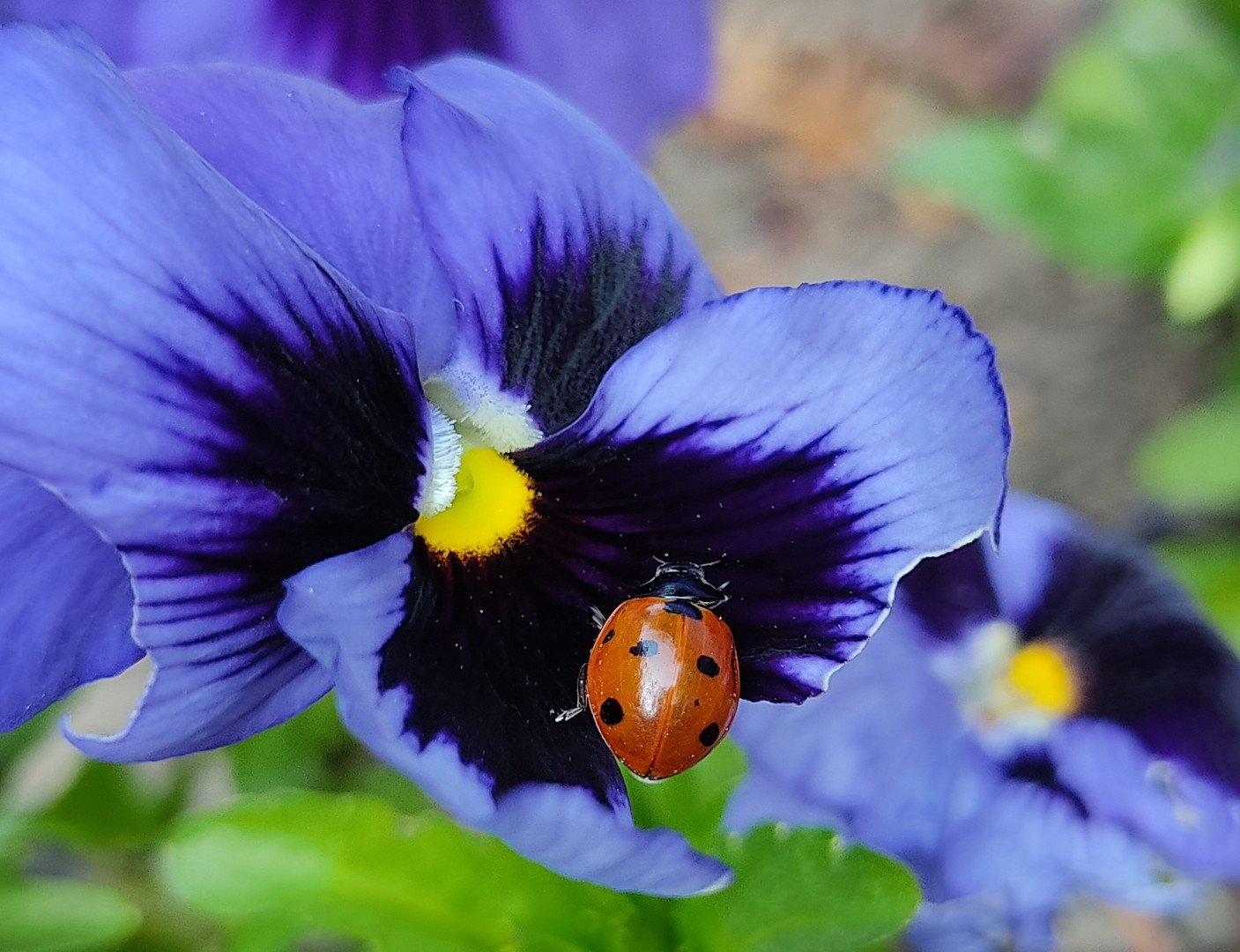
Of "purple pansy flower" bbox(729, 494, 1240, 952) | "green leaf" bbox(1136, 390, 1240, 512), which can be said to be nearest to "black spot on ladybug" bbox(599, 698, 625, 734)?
"purple pansy flower" bbox(729, 494, 1240, 952)

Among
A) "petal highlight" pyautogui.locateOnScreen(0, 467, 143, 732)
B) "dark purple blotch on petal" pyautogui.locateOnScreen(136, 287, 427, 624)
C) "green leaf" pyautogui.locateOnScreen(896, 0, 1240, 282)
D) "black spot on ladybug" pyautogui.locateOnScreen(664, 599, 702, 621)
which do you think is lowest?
"green leaf" pyautogui.locateOnScreen(896, 0, 1240, 282)

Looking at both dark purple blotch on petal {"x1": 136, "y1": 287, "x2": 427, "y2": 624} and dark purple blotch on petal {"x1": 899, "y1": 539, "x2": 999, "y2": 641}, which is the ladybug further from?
dark purple blotch on petal {"x1": 899, "y1": 539, "x2": 999, "y2": 641}

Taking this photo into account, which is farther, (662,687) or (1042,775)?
(1042,775)

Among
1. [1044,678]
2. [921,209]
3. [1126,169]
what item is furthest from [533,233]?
[921,209]

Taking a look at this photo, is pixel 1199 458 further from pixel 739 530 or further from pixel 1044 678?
pixel 739 530

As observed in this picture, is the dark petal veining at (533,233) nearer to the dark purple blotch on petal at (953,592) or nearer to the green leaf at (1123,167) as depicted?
the dark purple blotch on petal at (953,592)

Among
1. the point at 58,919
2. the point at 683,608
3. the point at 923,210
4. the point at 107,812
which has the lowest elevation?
the point at 107,812

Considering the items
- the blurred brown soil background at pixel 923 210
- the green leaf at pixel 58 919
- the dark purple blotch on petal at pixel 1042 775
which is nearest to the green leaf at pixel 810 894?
the dark purple blotch on petal at pixel 1042 775
